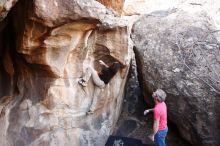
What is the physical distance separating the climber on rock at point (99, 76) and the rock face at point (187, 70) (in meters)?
0.65

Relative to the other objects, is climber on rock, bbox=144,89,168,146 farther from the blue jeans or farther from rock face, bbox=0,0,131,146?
rock face, bbox=0,0,131,146

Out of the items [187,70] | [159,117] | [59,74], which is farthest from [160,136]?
[59,74]

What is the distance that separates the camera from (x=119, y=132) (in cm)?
699

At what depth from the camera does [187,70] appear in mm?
6410

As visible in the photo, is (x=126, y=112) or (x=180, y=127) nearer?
(x=180, y=127)

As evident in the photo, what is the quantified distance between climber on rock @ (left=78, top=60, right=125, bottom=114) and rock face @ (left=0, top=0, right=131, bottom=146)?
0.07 meters

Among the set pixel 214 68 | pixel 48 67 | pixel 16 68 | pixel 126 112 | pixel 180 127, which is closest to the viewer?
pixel 48 67

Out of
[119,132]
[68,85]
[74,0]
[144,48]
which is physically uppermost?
[74,0]

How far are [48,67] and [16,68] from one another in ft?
2.29

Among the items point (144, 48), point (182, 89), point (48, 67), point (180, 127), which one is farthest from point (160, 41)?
point (48, 67)

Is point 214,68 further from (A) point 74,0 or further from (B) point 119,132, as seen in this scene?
(A) point 74,0

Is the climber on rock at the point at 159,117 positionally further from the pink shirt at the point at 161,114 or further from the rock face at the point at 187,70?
the rock face at the point at 187,70

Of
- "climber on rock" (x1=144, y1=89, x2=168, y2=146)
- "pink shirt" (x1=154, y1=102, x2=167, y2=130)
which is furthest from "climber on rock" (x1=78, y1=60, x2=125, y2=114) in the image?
"pink shirt" (x1=154, y1=102, x2=167, y2=130)

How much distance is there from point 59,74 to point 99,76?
759mm
